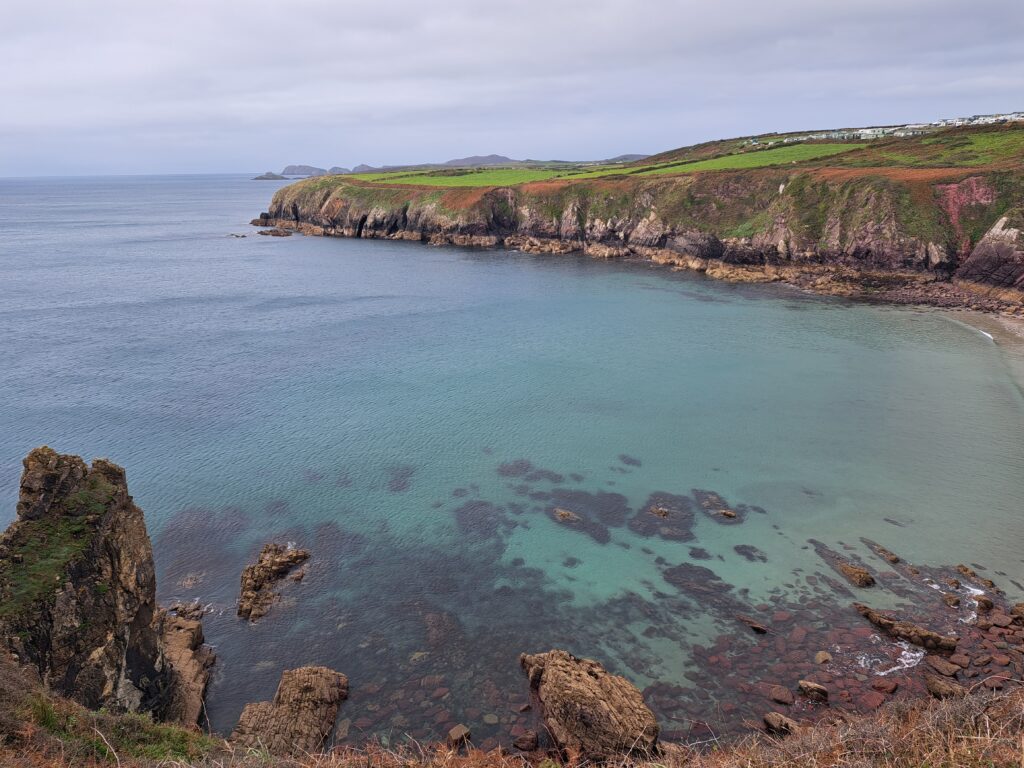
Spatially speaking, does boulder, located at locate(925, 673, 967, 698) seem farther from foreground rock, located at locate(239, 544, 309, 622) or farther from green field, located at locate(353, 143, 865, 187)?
green field, located at locate(353, 143, 865, 187)

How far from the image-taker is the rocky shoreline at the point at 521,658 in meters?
15.2

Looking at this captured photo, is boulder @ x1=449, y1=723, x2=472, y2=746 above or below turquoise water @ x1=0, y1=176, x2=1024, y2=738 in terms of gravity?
below

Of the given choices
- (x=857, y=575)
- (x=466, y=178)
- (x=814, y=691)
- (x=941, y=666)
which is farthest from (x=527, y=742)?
(x=466, y=178)

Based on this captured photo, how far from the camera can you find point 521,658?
1933cm

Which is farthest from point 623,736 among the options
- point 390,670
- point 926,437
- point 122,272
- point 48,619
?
point 122,272

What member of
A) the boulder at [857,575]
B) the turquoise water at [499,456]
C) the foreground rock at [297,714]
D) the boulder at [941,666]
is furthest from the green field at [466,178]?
the foreground rock at [297,714]

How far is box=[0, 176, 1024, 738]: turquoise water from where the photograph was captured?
2128 centimetres

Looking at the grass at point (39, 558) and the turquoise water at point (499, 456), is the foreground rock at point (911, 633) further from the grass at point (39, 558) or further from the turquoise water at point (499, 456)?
the grass at point (39, 558)

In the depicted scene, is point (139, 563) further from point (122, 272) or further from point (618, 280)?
point (122, 272)

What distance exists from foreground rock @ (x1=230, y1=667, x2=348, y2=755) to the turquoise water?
920mm

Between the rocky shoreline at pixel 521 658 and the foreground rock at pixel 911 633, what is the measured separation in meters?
0.05

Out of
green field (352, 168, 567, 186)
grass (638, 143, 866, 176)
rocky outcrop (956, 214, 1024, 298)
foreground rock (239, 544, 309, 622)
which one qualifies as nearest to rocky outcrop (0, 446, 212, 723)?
foreground rock (239, 544, 309, 622)

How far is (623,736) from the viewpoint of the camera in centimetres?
1533

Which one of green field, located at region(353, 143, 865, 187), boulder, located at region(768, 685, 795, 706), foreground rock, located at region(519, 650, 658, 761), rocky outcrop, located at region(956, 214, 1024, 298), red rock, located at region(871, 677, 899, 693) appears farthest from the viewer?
green field, located at region(353, 143, 865, 187)
